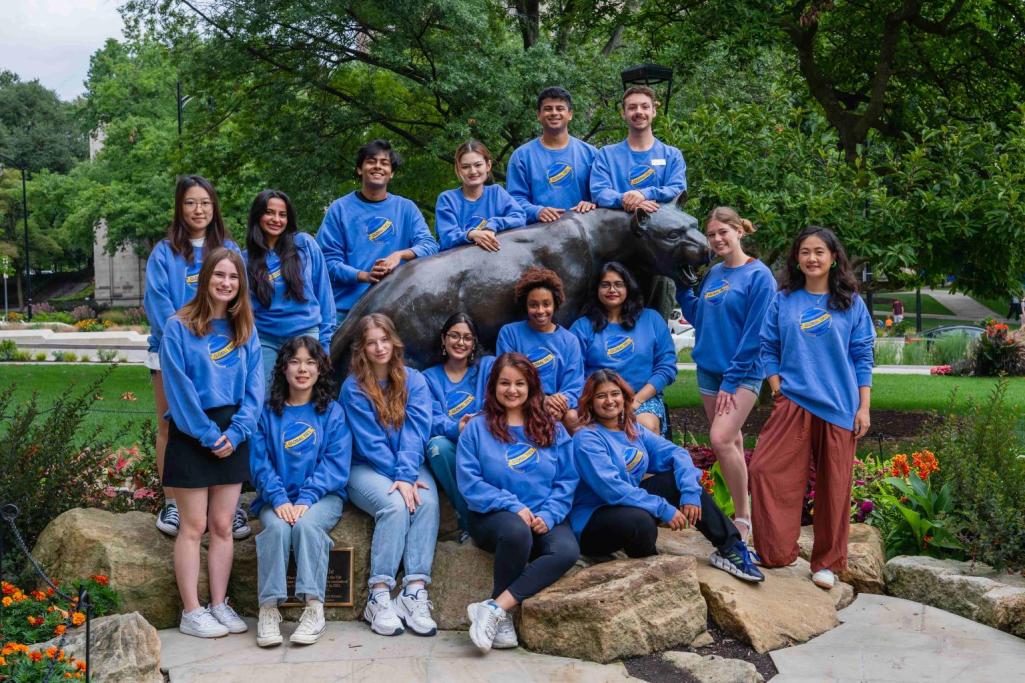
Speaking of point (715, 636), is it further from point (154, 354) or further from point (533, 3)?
point (533, 3)

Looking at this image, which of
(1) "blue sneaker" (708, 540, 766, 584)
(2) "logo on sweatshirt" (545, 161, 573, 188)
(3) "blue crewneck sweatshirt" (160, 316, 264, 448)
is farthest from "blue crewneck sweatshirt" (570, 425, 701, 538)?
Result: (2) "logo on sweatshirt" (545, 161, 573, 188)

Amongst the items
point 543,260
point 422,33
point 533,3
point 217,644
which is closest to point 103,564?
point 217,644

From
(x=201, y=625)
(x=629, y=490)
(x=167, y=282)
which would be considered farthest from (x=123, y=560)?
(x=629, y=490)

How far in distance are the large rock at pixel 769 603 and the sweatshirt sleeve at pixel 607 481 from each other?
15.5 inches

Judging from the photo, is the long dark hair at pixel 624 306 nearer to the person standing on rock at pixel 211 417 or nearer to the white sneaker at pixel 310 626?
the person standing on rock at pixel 211 417

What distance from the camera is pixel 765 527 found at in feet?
18.4

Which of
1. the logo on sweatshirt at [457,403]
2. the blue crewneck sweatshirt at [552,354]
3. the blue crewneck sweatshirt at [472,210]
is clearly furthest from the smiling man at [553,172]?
the logo on sweatshirt at [457,403]

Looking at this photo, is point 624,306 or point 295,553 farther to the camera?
point 624,306

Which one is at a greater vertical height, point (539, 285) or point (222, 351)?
point (539, 285)

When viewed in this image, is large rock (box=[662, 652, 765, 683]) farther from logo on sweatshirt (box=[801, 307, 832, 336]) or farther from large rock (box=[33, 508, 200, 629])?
large rock (box=[33, 508, 200, 629])

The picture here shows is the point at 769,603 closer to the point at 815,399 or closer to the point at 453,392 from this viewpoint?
the point at 815,399

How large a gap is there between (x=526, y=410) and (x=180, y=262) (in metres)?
2.04

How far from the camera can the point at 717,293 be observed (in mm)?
5797

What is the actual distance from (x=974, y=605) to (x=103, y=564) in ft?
14.8
